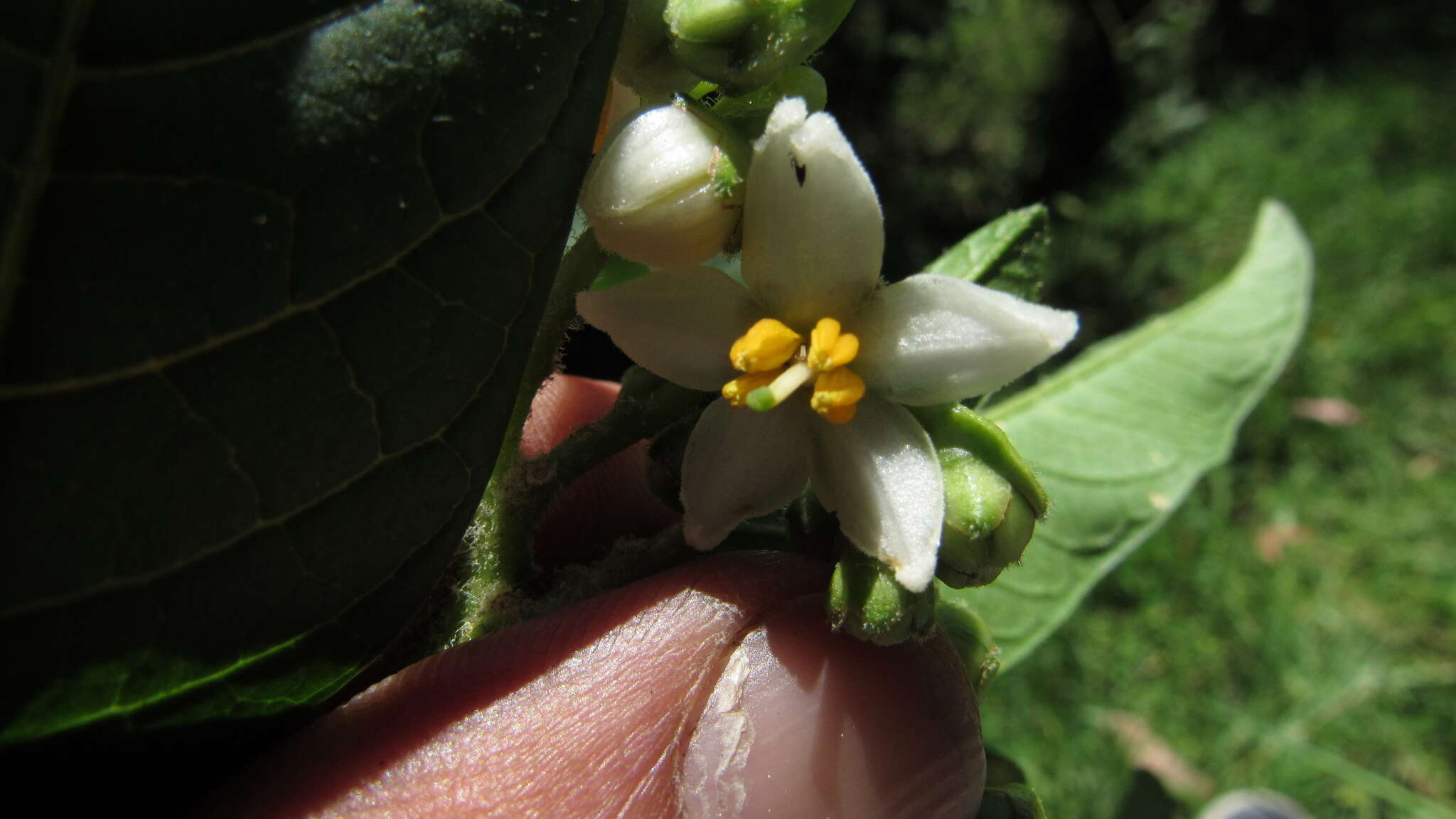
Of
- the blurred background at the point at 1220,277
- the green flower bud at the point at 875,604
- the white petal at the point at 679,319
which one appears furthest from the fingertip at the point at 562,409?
the green flower bud at the point at 875,604

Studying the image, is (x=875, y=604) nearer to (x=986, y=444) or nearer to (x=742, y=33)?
(x=986, y=444)

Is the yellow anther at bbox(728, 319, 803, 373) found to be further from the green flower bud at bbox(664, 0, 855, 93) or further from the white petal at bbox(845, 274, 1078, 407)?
the green flower bud at bbox(664, 0, 855, 93)

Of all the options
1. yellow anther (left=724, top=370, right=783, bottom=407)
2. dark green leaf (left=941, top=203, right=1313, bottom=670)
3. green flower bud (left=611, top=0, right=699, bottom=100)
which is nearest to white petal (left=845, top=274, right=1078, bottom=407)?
yellow anther (left=724, top=370, right=783, bottom=407)

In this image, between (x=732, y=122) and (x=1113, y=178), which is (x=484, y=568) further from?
(x=1113, y=178)

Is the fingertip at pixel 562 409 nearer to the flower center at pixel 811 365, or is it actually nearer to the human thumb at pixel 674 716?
the human thumb at pixel 674 716

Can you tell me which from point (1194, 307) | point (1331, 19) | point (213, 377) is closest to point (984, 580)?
point (213, 377)
